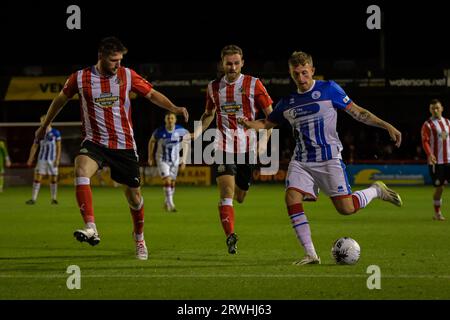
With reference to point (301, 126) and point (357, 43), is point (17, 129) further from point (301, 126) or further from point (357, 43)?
point (301, 126)

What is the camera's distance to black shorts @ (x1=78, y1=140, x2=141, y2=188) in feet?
30.3

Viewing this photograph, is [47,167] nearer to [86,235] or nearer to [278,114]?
[86,235]

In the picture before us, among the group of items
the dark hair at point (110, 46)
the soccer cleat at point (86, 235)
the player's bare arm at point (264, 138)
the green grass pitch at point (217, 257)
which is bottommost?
the green grass pitch at point (217, 257)

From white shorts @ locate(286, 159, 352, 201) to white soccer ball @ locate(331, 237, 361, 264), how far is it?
1.73 ft

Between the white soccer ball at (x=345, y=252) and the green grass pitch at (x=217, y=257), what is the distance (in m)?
0.13

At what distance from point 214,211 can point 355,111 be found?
371 inches

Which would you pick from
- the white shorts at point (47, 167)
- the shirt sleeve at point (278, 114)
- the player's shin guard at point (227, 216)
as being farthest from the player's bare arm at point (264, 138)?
the white shorts at point (47, 167)

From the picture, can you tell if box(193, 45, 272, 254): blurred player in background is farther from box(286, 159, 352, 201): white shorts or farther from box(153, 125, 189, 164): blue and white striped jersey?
box(153, 125, 189, 164): blue and white striped jersey

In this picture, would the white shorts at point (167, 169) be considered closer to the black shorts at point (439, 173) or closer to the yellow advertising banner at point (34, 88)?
the black shorts at point (439, 173)

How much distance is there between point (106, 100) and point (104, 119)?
0.21m

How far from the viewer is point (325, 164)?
8.79 metres

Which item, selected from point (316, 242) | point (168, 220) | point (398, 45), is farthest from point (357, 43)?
point (316, 242)

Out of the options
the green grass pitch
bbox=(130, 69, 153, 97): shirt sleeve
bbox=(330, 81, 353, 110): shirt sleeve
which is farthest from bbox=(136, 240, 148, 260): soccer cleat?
bbox=(330, 81, 353, 110): shirt sleeve

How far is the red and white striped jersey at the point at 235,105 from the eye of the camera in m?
10.1
